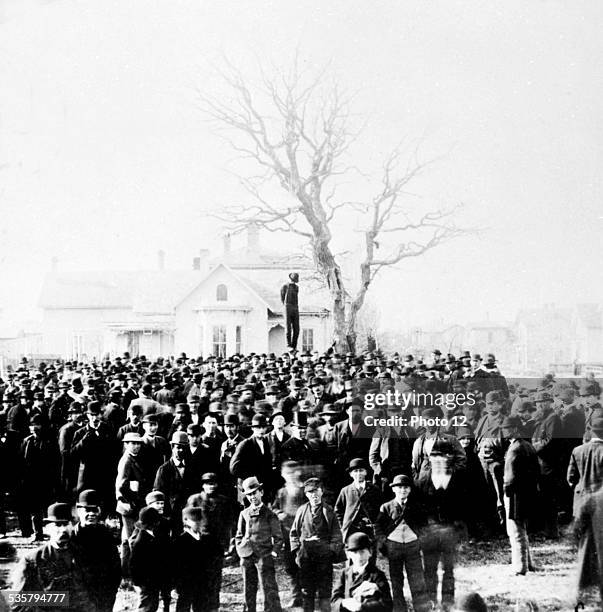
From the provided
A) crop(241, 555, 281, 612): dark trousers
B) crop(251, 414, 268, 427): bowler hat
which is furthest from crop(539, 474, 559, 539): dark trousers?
crop(251, 414, 268, 427): bowler hat

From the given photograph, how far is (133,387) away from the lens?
6.15 metres

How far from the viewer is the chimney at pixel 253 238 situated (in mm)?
5203

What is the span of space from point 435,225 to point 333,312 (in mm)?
1255

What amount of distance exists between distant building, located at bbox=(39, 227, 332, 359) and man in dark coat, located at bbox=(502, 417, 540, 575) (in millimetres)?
2013

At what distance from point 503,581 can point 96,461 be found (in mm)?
3057

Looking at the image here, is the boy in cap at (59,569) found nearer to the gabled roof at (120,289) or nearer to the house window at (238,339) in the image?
the gabled roof at (120,289)

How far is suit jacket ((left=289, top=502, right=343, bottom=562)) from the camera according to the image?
3.84 m

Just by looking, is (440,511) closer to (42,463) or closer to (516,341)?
(516,341)

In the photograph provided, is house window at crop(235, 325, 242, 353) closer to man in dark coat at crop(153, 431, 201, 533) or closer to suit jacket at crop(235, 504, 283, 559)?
man in dark coat at crop(153, 431, 201, 533)

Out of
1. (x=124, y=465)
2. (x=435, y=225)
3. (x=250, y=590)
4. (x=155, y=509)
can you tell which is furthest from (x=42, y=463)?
(x=435, y=225)

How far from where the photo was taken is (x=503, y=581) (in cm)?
403

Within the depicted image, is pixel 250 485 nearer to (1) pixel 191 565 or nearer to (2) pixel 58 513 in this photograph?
(1) pixel 191 565

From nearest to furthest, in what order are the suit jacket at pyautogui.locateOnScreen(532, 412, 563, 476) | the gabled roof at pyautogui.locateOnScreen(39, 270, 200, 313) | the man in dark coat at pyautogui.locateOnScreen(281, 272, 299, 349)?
the suit jacket at pyautogui.locateOnScreen(532, 412, 563, 476) → the gabled roof at pyautogui.locateOnScreen(39, 270, 200, 313) → the man in dark coat at pyautogui.locateOnScreen(281, 272, 299, 349)

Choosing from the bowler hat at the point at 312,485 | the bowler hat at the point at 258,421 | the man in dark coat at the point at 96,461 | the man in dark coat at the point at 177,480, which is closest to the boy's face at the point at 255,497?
the bowler hat at the point at 312,485
